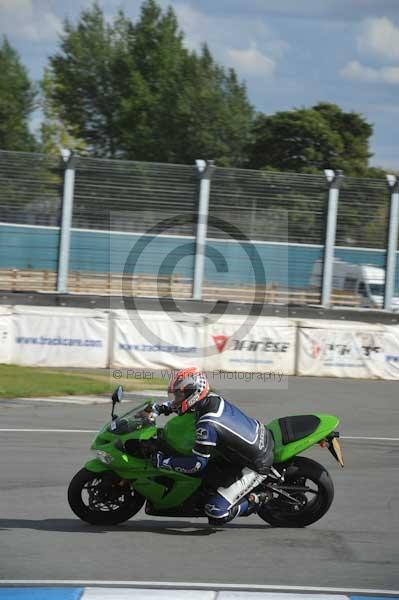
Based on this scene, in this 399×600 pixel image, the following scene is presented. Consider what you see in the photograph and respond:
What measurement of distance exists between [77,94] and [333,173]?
55316 millimetres

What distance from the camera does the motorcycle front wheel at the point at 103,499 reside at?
7910 mm

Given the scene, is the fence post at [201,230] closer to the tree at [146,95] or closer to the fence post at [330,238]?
the fence post at [330,238]

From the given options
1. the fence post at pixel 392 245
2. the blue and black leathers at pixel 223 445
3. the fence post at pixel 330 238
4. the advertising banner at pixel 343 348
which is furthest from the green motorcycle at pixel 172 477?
the fence post at pixel 392 245

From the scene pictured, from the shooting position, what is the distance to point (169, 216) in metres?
25.6

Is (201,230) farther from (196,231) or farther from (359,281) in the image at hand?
(359,281)

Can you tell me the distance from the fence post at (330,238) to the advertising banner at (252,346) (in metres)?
4.43

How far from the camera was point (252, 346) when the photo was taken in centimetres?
2119

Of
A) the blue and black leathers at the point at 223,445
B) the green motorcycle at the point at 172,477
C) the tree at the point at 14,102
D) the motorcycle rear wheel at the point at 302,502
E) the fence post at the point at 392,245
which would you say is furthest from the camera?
the tree at the point at 14,102

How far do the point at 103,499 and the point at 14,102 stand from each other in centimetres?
6537

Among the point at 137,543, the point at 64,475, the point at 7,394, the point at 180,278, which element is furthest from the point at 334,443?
the point at 180,278

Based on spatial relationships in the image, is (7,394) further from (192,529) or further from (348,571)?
(348,571)

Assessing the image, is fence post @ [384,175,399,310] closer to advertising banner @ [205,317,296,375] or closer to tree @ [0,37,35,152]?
advertising banner @ [205,317,296,375]

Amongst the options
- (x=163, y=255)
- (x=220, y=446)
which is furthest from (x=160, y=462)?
(x=163, y=255)

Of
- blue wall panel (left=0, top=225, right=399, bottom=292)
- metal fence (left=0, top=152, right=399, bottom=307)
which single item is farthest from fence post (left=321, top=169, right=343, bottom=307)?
blue wall panel (left=0, top=225, right=399, bottom=292)
